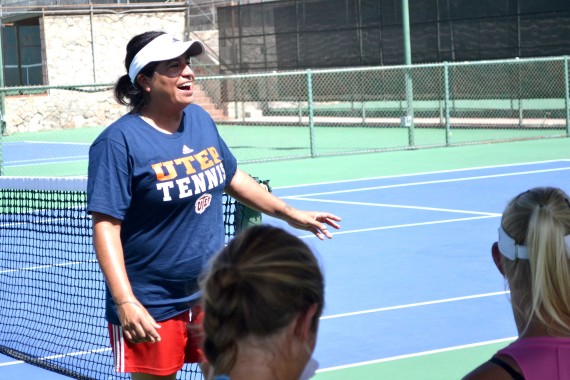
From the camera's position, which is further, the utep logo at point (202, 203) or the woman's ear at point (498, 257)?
the utep logo at point (202, 203)

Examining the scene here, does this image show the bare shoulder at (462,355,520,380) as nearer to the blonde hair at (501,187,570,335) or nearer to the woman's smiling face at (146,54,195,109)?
the blonde hair at (501,187,570,335)

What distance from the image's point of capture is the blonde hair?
271cm

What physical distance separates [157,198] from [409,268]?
18.6ft

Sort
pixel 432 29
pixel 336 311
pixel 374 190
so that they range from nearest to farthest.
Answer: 1. pixel 336 311
2. pixel 374 190
3. pixel 432 29

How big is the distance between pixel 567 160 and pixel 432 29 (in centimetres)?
940

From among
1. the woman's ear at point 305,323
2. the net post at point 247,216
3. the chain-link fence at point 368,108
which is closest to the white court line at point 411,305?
the net post at point 247,216

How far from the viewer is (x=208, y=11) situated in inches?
1474

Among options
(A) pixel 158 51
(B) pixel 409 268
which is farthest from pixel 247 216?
(B) pixel 409 268

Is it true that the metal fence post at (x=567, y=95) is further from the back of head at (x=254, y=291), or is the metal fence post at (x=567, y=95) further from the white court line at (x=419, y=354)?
the back of head at (x=254, y=291)

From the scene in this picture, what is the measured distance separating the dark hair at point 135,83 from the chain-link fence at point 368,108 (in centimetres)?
1539

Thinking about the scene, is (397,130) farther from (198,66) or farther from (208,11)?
(208,11)

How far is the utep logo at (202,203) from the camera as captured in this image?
4.40 meters

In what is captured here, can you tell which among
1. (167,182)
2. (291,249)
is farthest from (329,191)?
(291,249)

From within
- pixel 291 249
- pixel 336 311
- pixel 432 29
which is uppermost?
pixel 432 29
